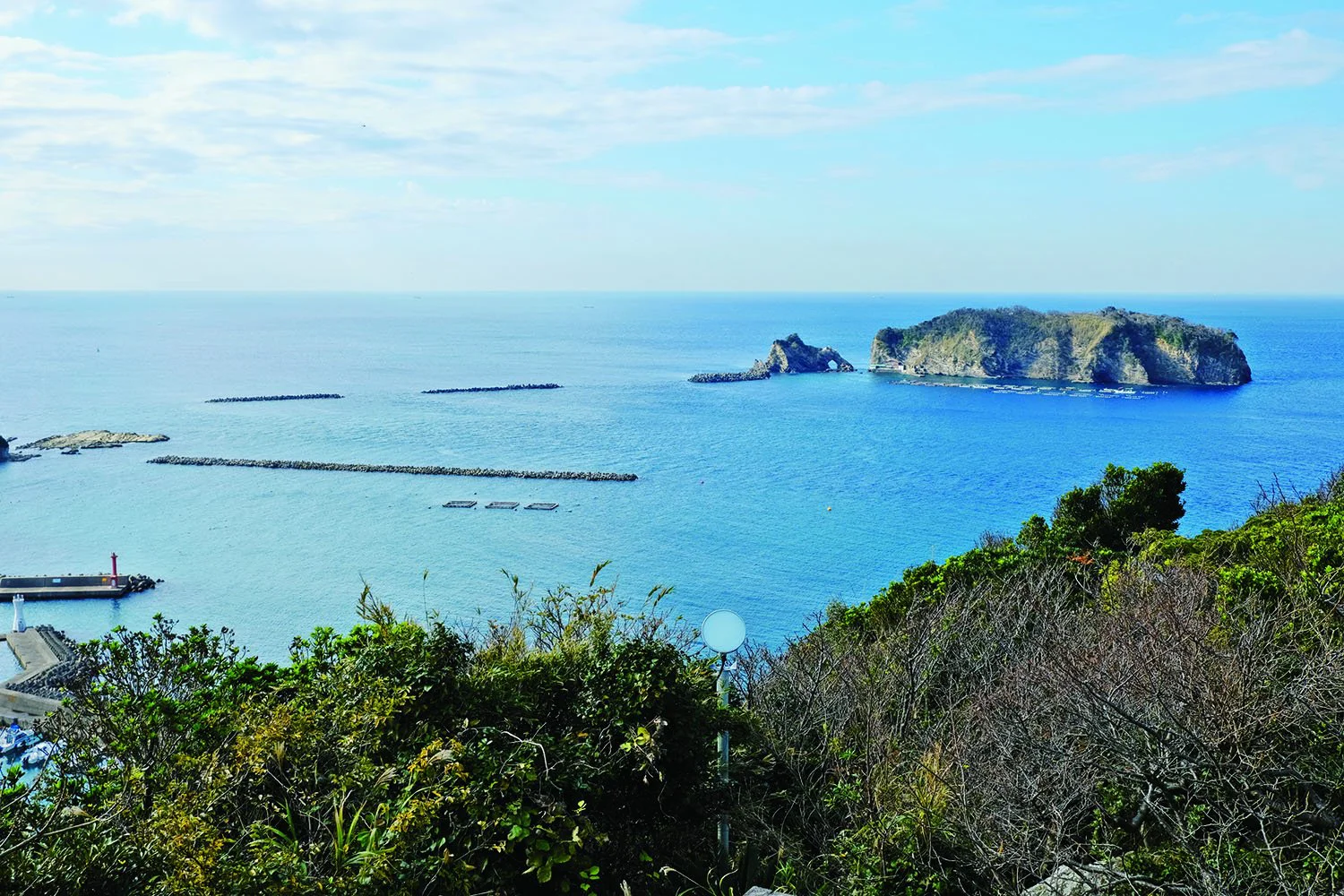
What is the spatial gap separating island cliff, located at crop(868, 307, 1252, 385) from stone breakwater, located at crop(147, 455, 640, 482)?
61.4 m

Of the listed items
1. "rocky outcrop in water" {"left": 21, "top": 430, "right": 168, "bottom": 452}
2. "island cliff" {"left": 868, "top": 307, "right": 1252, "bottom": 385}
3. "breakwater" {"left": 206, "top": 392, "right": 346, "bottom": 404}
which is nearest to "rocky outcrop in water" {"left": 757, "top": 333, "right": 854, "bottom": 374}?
"island cliff" {"left": 868, "top": 307, "right": 1252, "bottom": 385}

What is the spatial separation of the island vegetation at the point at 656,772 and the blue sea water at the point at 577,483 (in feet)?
43.5

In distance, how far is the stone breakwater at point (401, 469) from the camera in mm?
53500

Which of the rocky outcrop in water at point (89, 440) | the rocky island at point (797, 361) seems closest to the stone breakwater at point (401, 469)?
the rocky outcrop in water at point (89, 440)

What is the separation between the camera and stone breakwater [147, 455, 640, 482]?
53500 mm

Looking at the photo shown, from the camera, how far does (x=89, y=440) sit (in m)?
62.9

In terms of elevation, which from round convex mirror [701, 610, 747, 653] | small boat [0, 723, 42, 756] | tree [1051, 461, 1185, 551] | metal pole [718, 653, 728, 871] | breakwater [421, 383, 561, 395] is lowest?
small boat [0, 723, 42, 756]

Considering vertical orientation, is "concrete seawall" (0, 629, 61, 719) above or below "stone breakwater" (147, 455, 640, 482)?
below

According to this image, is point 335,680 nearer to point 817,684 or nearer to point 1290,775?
point 817,684

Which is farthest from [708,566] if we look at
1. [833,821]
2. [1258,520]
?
[833,821]

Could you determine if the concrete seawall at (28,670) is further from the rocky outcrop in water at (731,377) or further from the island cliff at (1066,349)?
the island cliff at (1066,349)

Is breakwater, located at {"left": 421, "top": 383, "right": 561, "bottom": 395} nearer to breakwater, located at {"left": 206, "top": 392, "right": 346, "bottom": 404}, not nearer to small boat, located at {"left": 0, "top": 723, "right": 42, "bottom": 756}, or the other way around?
breakwater, located at {"left": 206, "top": 392, "right": 346, "bottom": 404}

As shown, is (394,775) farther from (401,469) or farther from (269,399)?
(269,399)

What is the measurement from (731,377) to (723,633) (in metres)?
92.8
